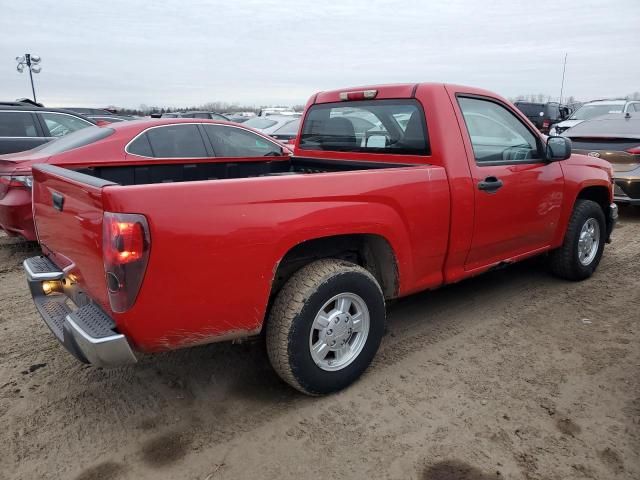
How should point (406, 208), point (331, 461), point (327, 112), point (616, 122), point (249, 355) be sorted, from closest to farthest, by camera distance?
point (331, 461) → point (406, 208) → point (249, 355) → point (327, 112) → point (616, 122)

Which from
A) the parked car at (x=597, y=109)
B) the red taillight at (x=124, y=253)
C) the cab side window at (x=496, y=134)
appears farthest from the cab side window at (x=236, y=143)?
the parked car at (x=597, y=109)

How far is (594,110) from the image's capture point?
16219 mm

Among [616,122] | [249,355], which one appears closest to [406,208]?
[249,355]

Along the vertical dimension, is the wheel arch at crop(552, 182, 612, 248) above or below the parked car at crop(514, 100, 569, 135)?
below

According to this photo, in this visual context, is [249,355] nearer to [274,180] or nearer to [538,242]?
[274,180]

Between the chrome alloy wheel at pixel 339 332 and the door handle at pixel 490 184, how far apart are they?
1285mm

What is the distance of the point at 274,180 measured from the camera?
256 centimetres

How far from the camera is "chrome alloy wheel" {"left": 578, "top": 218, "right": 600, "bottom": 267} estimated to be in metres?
4.81

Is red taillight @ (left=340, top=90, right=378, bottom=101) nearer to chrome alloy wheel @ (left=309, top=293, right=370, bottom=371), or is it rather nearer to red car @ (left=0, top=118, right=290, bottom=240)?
red car @ (left=0, top=118, right=290, bottom=240)

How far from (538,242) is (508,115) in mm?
1126

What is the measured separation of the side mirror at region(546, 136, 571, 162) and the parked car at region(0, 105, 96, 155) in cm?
694

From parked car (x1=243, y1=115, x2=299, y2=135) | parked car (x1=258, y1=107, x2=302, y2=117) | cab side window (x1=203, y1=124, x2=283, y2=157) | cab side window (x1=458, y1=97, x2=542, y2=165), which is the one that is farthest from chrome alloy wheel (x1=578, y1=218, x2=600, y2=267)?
parked car (x1=258, y1=107, x2=302, y2=117)

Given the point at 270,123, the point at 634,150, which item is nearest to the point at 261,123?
the point at 270,123

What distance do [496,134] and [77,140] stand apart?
451 centimetres
